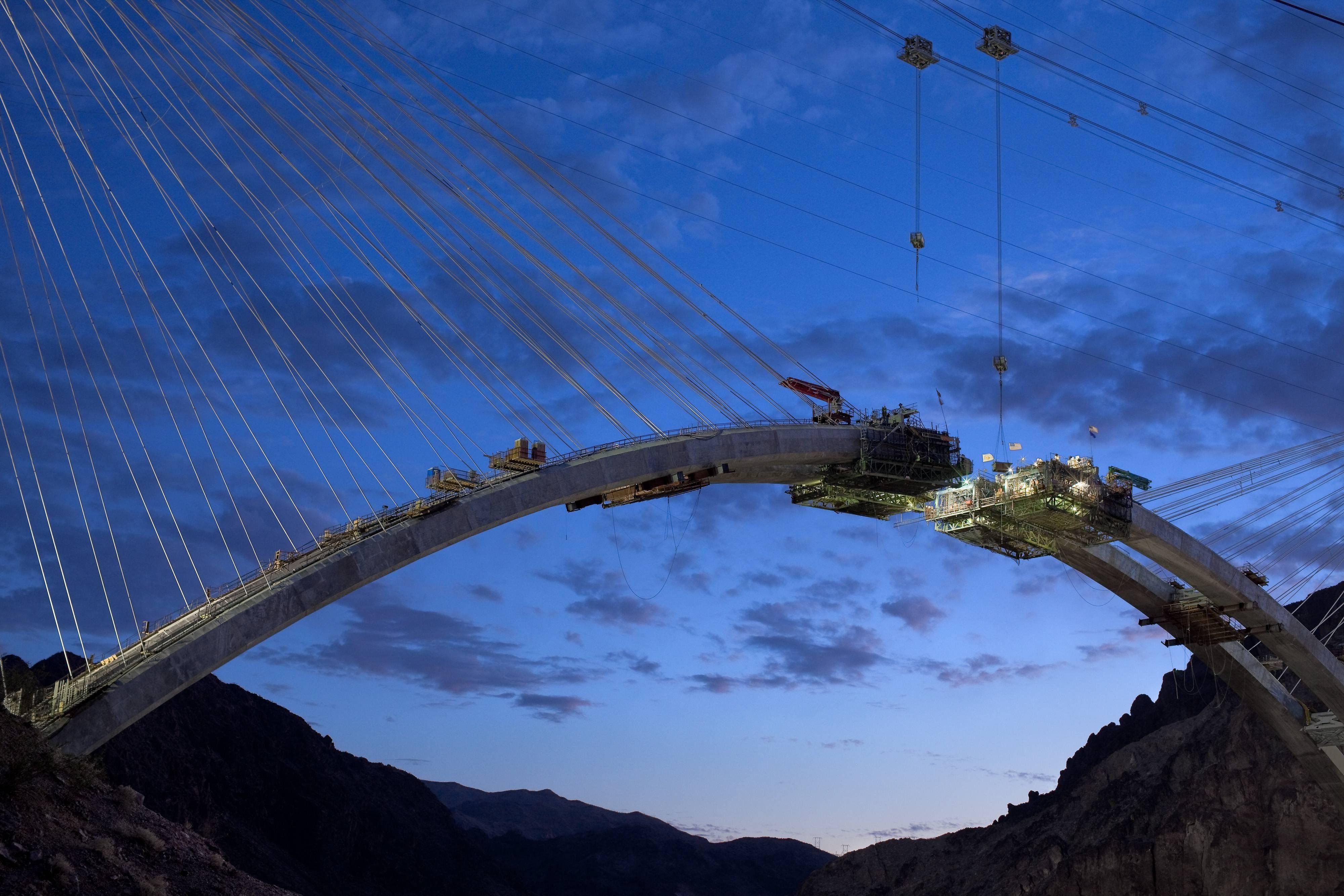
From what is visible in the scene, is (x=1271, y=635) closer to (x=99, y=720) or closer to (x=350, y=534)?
(x=350, y=534)

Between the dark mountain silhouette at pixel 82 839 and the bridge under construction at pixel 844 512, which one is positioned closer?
the dark mountain silhouette at pixel 82 839

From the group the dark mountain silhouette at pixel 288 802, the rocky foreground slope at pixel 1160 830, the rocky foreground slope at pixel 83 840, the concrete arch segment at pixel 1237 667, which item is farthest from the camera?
the dark mountain silhouette at pixel 288 802

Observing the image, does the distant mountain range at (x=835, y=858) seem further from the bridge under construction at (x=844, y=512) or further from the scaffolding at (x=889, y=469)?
the scaffolding at (x=889, y=469)

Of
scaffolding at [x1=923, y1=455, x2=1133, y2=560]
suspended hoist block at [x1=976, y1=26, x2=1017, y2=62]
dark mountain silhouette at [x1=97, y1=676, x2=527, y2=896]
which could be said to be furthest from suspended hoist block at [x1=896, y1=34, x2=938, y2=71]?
dark mountain silhouette at [x1=97, y1=676, x2=527, y2=896]

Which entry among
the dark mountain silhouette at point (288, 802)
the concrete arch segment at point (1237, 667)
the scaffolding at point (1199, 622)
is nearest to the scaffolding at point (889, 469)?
the concrete arch segment at point (1237, 667)

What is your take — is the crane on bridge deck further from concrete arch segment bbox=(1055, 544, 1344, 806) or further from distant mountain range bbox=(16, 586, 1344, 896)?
distant mountain range bbox=(16, 586, 1344, 896)

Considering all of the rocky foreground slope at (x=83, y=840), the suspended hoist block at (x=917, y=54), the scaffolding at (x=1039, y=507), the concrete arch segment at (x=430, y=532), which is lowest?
the rocky foreground slope at (x=83, y=840)
